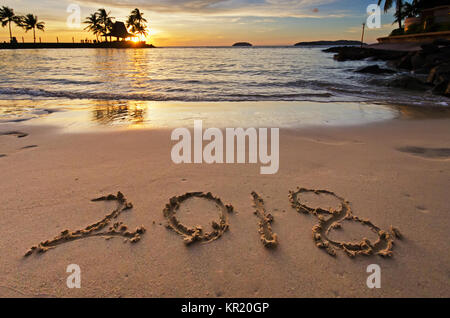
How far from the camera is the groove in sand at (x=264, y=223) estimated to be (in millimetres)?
1736

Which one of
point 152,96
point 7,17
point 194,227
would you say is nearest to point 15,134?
point 194,227

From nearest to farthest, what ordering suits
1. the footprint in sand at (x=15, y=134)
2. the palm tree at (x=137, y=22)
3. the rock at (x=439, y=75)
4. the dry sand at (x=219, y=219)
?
the dry sand at (x=219, y=219), the footprint in sand at (x=15, y=134), the rock at (x=439, y=75), the palm tree at (x=137, y=22)

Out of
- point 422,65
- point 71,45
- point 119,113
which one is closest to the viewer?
point 119,113

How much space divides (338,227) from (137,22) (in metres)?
84.5

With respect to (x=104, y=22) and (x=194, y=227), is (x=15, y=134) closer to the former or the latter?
(x=194, y=227)

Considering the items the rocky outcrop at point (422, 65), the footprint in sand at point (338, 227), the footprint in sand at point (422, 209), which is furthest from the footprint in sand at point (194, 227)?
the rocky outcrop at point (422, 65)

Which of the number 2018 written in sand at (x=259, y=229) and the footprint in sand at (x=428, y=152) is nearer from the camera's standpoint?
the number 2018 written in sand at (x=259, y=229)

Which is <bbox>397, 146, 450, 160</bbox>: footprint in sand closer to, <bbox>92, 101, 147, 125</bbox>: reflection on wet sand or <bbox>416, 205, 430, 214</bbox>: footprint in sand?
<bbox>416, 205, 430, 214</bbox>: footprint in sand

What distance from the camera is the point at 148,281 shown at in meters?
1.46

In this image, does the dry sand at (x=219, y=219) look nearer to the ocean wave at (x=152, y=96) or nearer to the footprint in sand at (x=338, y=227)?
the footprint in sand at (x=338, y=227)

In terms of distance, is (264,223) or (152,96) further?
(152,96)

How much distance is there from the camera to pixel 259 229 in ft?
6.16
